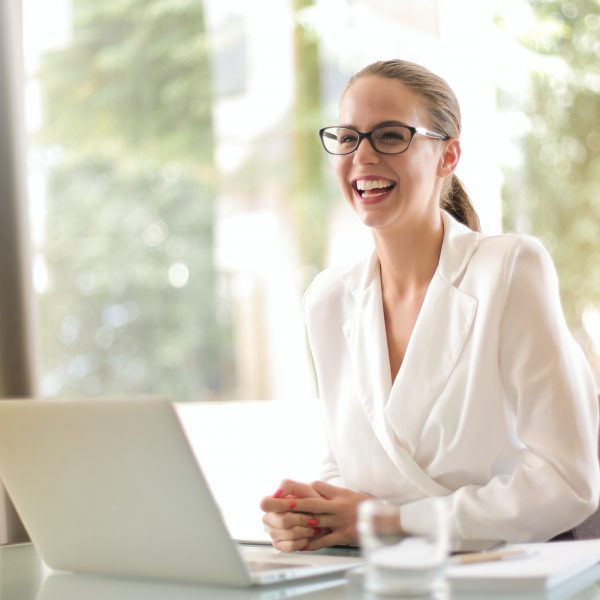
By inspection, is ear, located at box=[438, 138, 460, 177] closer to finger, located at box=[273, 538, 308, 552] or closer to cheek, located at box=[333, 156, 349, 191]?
cheek, located at box=[333, 156, 349, 191]

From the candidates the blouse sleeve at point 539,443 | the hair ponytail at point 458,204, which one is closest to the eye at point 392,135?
the hair ponytail at point 458,204

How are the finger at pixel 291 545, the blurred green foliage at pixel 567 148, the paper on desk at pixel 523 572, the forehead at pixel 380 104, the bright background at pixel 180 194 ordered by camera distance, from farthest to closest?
the bright background at pixel 180 194, the blurred green foliage at pixel 567 148, the forehead at pixel 380 104, the finger at pixel 291 545, the paper on desk at pixel 523 572

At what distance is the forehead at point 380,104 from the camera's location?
1846 mm

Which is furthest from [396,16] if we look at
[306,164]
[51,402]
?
[51,402]

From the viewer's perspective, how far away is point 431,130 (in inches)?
75.0

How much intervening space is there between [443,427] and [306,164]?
16.3ft

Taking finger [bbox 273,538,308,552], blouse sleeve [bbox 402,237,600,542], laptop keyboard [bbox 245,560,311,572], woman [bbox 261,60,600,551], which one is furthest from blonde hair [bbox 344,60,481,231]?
laptop keyboard [bbox 245,560,311,572]

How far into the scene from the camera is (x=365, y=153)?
185cm

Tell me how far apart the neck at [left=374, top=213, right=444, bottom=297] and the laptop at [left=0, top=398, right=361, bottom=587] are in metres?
0.68

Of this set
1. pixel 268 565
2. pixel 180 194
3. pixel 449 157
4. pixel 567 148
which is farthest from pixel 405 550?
pixel 180 194

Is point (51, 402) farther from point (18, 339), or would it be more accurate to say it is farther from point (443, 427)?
point (18, 339)

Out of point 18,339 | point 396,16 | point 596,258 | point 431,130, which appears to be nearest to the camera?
point 431,130

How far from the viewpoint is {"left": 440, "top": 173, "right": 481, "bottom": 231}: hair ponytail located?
6.79 ft

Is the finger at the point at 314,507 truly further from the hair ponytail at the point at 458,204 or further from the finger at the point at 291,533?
the hair ponytail at the point at 458,204
